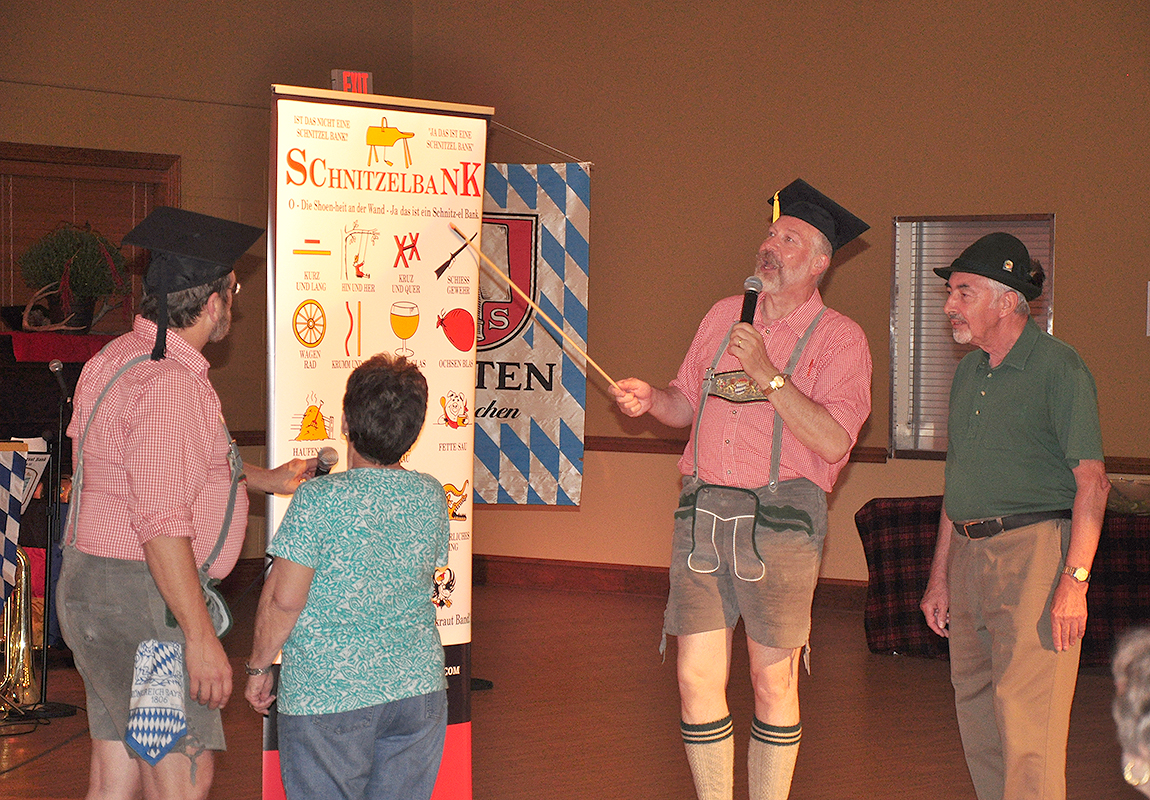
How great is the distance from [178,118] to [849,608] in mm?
4987

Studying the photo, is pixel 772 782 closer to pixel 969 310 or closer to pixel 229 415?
pixel 969 310

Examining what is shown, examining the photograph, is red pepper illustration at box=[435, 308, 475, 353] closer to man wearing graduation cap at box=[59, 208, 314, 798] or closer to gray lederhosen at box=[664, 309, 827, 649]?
gray lederhosen at box=[664, 309, 827, 649]

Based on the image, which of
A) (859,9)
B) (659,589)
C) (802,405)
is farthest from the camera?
(659,589)

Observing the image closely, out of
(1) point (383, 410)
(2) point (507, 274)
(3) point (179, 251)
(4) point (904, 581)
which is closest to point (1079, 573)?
(1) point (383, 410)

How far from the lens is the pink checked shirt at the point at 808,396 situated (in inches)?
121

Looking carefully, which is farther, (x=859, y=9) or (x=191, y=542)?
(x=859, y=9)

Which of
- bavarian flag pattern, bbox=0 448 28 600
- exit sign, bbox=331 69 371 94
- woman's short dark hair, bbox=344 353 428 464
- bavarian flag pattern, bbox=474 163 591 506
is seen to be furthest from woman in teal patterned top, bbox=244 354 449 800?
bavarian flag pattern, bbox=474 163 591 506

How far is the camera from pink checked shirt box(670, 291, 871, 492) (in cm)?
306

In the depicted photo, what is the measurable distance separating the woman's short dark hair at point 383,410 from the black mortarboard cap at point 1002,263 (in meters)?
1.44

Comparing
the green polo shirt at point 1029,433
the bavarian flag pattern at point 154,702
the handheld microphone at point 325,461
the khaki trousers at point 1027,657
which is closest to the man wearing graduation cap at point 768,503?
the green polo shirt at point 1029,433

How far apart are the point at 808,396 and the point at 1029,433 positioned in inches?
22.0

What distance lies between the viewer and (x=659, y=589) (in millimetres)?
7352

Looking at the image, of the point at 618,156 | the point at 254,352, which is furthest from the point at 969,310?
the point at 254,352

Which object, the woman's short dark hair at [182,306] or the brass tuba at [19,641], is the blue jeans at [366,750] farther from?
the brass tuba at [19,641]
